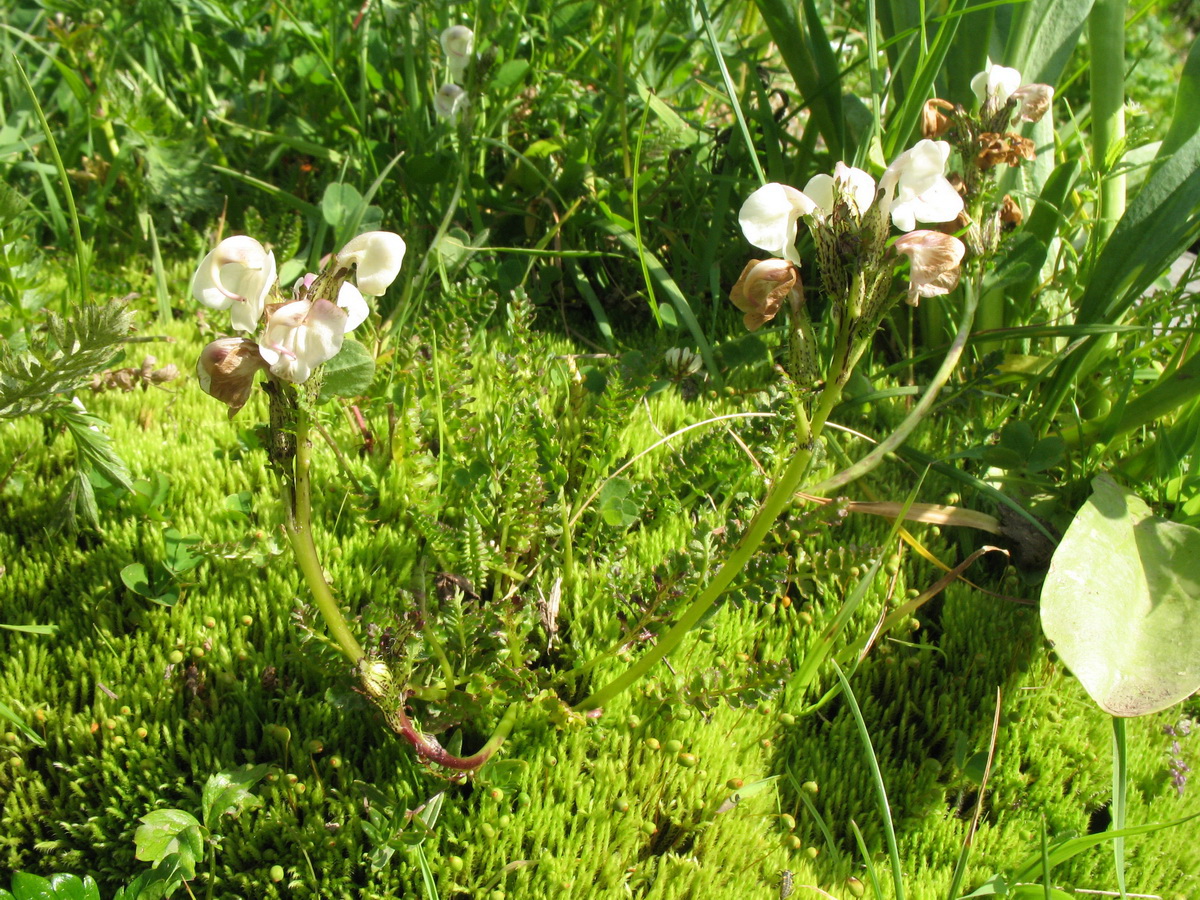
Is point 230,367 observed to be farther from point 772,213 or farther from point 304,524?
point 772,213

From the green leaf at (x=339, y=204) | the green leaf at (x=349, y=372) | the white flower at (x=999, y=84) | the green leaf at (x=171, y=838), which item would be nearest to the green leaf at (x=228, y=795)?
the green leaf at (x=171, y=838)

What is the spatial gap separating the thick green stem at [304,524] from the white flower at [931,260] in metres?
0.73

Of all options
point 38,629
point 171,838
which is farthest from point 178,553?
point 171,838

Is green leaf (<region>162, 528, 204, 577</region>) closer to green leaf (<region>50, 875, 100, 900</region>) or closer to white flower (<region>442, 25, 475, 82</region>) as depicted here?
green leaf (<region>50, 875, 100, 900</region>)

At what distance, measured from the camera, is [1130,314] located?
6.77 feet

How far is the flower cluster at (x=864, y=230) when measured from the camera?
1.03 metres

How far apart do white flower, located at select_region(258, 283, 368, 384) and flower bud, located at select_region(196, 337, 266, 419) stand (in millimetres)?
24

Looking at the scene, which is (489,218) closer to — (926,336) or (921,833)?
(926,336)

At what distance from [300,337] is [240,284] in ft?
0.34

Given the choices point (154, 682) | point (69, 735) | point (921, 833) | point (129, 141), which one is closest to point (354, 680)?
point (154, 682)

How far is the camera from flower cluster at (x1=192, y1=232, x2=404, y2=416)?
948mm

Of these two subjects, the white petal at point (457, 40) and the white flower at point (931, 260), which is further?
the white petal at point (457, 40)

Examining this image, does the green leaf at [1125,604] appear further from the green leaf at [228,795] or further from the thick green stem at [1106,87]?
the green leaf at [228,795]

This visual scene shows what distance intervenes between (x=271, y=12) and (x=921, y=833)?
284 cm
